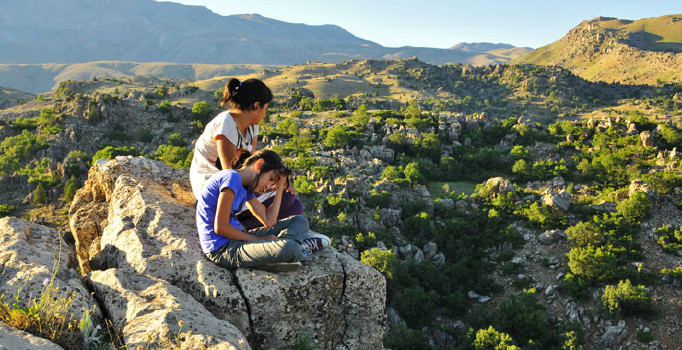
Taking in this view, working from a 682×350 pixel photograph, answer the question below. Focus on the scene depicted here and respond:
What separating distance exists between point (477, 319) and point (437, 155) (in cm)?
1565

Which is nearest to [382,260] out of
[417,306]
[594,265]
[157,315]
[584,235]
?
[417,306]

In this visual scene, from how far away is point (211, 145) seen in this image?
622 cm

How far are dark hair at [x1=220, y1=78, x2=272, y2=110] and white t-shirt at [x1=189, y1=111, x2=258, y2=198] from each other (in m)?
0.24

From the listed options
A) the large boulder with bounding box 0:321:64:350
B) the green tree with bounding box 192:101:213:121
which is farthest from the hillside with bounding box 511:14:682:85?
the large boulder with bounding box 0:321:64:350

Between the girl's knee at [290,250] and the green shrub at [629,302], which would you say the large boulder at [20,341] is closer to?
the girl's knee at [290,250]

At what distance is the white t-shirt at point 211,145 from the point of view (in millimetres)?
5988

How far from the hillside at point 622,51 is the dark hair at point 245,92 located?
373 ft

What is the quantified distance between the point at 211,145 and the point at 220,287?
236 cm

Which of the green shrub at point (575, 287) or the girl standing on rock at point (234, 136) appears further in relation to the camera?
the green shrub at point (575, 287)

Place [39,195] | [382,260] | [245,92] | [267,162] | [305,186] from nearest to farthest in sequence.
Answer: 1. [267,162]
2. [245,92]
3. [382,260]
4. [305,186]
5. [39,195]

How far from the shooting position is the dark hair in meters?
5.95

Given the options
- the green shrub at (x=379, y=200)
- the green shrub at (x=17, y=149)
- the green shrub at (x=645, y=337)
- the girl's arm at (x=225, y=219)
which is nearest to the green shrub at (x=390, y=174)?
the green shrub at (x=379, y=200)

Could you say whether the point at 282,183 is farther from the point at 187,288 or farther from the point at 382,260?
the point at 382,260

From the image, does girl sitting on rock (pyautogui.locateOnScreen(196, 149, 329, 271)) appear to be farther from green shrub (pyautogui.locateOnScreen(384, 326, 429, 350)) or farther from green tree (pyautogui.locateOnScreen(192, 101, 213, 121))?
green tree (pyautogui.locateOnScreen(192, 101, 213, 121))
